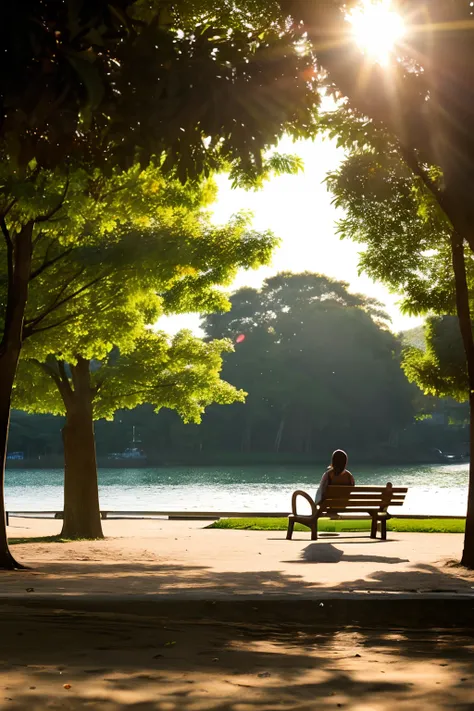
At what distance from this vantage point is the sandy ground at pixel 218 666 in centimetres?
490

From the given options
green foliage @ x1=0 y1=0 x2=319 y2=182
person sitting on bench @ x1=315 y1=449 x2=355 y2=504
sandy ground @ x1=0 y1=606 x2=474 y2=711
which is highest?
green foliage @ x1=0 y1=0 x2=319 y2=182

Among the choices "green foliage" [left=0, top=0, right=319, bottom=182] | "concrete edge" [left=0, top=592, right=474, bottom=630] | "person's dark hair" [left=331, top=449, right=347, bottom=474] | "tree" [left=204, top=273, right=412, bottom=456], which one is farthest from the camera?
"tree" [left=204, top=273, right=412, bottom=456]

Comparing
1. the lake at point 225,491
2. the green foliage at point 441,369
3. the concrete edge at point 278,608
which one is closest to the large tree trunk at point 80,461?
the green foliage at point 441,369

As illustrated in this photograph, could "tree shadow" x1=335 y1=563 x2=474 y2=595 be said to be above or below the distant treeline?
below

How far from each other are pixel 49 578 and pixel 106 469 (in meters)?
111

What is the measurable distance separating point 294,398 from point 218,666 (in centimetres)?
11094

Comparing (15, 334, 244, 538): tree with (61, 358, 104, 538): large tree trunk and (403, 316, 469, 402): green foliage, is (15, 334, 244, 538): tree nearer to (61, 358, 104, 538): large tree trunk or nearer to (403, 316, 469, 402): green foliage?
(61, 358, 104, 538): large tree trunk

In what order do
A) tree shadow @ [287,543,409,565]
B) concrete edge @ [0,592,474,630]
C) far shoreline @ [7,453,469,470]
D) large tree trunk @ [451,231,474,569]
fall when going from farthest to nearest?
far shoreline @ [7,453,469,470], tree shadow @ [287,543,409,565], large tree trunk @ [451,231,474,569], concrete edge @ [0,592,474,630]

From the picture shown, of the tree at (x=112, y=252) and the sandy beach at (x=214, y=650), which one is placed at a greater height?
the tree at (x=112, y=252)

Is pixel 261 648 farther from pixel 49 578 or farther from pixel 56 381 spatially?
pixel 56 381

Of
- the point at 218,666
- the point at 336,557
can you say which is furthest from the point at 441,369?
the point at 218,666

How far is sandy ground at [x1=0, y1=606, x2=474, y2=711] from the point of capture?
490 cm

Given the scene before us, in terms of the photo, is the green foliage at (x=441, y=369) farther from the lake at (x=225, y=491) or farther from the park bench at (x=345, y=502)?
the lake at (x=225, y=491)

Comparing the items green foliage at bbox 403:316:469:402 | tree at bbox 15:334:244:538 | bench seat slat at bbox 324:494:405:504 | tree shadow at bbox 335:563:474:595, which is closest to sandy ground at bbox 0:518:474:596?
tree shadow at bbox 335:563:474:595
